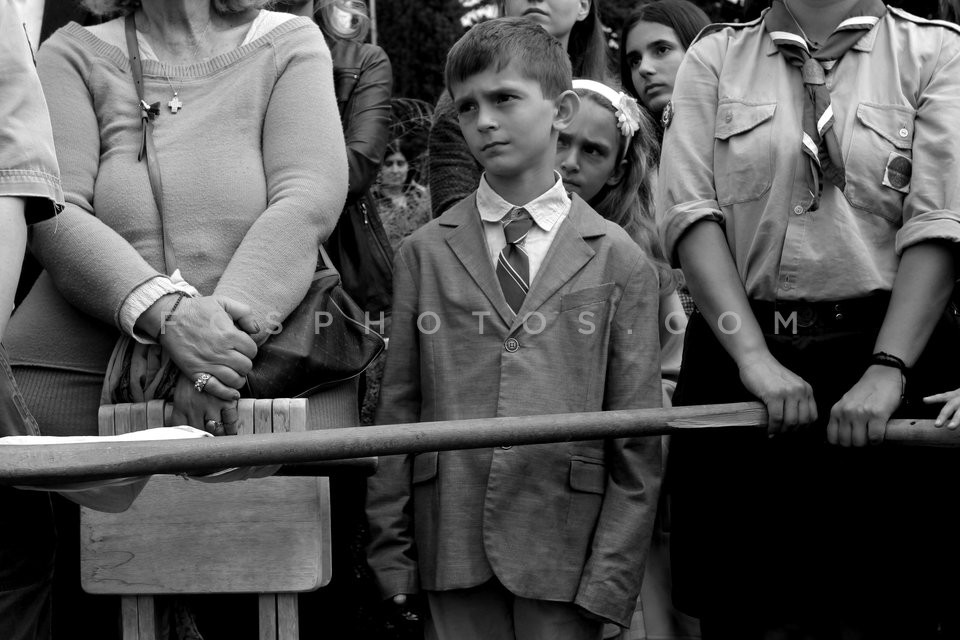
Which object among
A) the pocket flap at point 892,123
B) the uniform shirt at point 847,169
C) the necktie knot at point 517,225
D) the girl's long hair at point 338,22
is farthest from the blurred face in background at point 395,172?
the pocket flap at point 892,123

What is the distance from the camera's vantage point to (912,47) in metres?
2.80

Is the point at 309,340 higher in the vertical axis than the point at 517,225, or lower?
lower

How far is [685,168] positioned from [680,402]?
1.73ft

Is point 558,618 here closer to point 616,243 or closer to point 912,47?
point 616,243

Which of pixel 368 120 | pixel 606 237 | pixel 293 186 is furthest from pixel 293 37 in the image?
pixel 606 237

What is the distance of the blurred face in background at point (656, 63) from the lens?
169 inches

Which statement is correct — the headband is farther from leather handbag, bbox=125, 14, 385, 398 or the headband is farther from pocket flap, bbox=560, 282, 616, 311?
leather handbag, bbox=125, 14, 385, 398

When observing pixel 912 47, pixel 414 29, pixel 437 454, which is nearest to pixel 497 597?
pixel 437 454

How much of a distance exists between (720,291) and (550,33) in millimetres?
1356

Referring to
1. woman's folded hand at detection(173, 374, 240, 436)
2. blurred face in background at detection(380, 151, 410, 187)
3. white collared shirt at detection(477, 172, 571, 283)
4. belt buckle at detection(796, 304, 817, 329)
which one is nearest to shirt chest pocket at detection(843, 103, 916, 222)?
belt buckle at detection(796, 304, 817, 329)

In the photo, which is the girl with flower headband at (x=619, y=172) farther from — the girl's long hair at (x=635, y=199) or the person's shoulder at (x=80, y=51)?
the person's shoulder at (x=80, y=51)

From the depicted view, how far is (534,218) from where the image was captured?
10.2 ft

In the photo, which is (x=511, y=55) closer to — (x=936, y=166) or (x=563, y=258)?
(x=563, y=258)

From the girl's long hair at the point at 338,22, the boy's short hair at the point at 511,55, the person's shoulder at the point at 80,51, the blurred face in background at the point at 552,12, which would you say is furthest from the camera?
the girl's long hair at the point at 338,22
